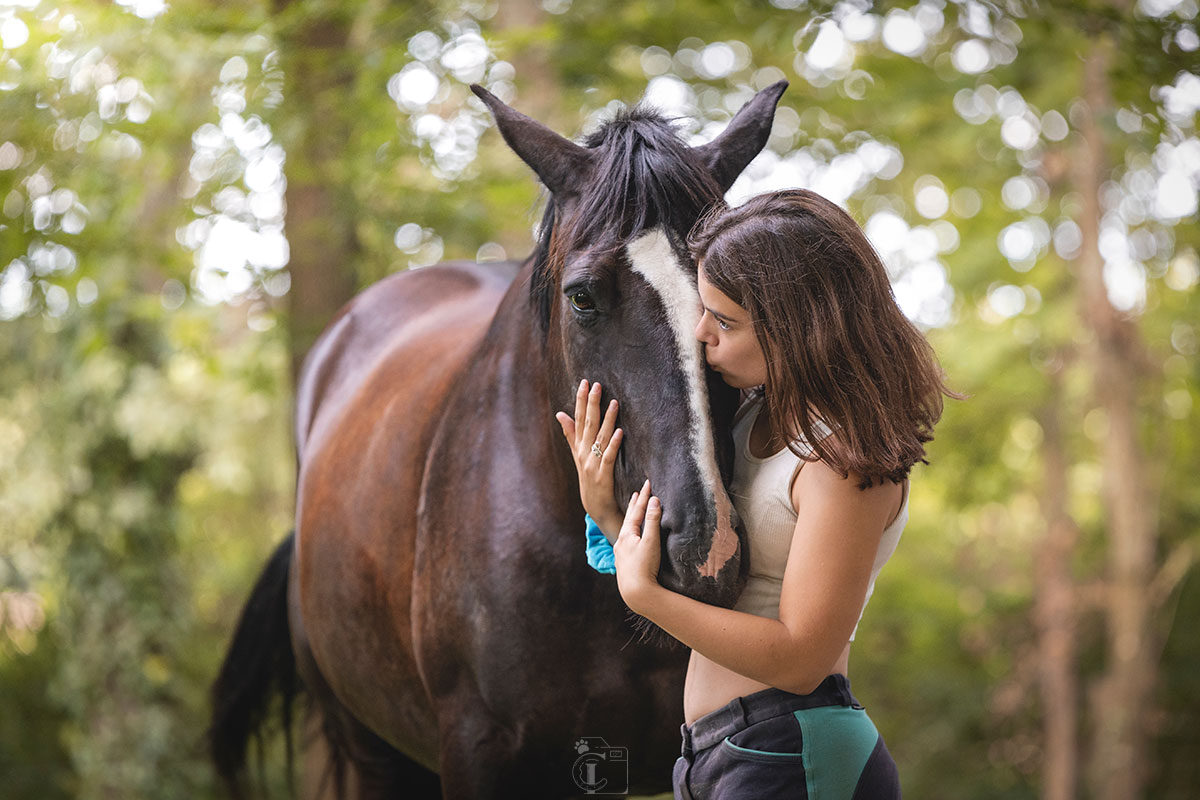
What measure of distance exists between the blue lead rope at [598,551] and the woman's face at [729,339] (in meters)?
0.36

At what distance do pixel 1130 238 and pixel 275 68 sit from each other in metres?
6.34

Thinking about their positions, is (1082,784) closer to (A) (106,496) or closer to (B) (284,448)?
(B) (284,448)

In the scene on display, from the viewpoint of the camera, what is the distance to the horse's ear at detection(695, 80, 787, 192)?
1.95m

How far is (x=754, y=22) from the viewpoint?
14.6ft

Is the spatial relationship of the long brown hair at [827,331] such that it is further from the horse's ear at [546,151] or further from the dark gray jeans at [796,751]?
the horse's ear at [546,151]

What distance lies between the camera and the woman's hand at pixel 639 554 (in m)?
1.47

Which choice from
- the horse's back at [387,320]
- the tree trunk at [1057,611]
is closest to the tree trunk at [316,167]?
the horse's back at [387,320]

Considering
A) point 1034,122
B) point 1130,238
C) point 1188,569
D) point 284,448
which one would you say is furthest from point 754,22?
point 1188,569

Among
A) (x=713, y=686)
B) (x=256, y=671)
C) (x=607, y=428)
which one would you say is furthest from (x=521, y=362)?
(x=256, y=671)

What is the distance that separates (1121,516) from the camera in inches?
277

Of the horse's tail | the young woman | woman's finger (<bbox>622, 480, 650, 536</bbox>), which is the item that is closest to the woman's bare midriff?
the young woman

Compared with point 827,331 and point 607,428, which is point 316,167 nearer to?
point 607,428

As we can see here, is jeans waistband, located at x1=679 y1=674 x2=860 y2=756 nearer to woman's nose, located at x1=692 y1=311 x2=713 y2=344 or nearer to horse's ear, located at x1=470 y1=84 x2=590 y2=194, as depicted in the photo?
woman's nose, located at x1=692 y1=311 x2=713 y2=344

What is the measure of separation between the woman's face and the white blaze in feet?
0.08
